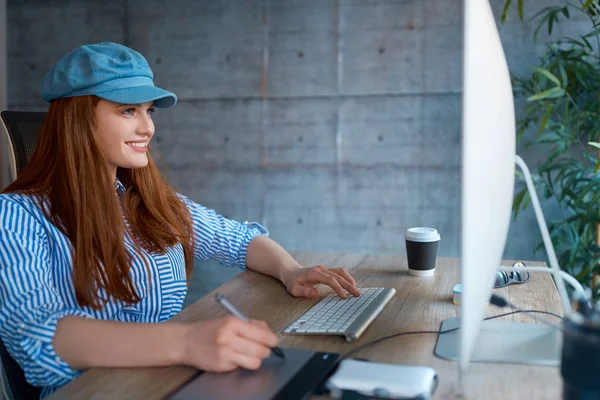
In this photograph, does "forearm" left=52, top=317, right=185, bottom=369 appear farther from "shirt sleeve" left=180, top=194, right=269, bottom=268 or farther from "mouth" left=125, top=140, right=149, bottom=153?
"shirt sleeve" left=180, top=194, right=269, bottom=268

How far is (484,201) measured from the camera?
0.78 meters

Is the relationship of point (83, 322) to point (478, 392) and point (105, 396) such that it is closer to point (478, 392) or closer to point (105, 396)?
point (105, 396)

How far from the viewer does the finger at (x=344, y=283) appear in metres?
1.34

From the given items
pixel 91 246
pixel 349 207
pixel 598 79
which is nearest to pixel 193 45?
pixel 349 207

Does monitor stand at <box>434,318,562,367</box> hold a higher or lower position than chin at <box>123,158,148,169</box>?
lower

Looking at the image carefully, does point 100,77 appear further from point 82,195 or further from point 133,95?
point 82,195

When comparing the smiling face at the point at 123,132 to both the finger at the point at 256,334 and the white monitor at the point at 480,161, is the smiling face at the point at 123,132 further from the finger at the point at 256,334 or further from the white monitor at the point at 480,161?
the white monitor at the point at 480,161

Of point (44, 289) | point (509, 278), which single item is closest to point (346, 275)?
point (509, 278)

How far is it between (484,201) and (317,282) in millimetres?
A: 666

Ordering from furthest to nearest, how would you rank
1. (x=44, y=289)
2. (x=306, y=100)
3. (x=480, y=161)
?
(x=306, y=100)
(x=44, y=289)
(x=480, y=161)

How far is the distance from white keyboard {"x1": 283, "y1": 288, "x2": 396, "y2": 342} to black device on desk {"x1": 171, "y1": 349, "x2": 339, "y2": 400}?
4.4 inches

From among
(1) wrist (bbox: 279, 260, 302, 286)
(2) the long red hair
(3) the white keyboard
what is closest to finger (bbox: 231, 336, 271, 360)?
(3) the white keyboard

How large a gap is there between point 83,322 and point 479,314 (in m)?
0.64

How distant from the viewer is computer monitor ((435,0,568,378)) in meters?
0.68
